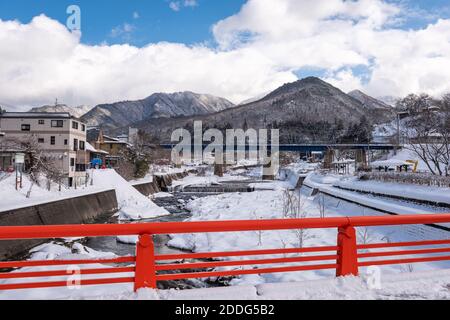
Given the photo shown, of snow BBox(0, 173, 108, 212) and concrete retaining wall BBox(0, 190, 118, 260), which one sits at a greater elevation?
snow BBox(0, 173, 108, 212)

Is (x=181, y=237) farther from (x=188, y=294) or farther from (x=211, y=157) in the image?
(x=211, y=157)

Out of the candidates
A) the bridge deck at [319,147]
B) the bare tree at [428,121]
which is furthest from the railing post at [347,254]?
the bridge deck at [319,147]

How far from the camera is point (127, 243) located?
61.6 ft

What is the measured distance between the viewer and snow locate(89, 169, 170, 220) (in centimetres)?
2966

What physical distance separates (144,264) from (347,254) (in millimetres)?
2604

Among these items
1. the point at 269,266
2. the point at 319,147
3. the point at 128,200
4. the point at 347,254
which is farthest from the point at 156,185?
the point at 347,254

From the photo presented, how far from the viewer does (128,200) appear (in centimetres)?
3609

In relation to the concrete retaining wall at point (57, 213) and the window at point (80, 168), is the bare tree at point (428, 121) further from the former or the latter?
the window at point (80, 168)

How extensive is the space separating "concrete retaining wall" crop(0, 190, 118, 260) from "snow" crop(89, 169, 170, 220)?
1.52 m

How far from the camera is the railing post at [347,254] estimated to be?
440 cm

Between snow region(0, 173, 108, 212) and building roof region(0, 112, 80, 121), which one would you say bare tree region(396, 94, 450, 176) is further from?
building roof region(0, 112, 80, 121)

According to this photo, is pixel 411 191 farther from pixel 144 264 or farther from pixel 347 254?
pixel 144 264

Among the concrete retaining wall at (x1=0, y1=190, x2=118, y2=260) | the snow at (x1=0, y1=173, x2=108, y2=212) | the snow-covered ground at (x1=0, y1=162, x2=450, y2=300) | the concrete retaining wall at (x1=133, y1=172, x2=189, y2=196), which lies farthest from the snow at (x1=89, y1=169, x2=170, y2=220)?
the snow at (x1=0, y1=173, x2=108, y2=212)

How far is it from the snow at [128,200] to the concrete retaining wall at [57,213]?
1.52 meters
